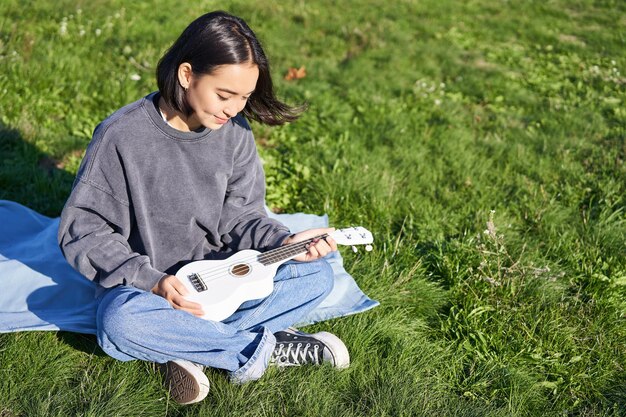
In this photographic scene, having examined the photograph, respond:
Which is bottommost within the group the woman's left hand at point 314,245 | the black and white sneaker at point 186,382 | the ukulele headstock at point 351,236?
the black and white sneaker at point 186,382

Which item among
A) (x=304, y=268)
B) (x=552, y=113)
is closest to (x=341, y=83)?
(x=552, y=113)

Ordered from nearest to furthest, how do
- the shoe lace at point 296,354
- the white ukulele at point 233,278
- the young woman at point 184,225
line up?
1. the young woman at point 184,225
2. the white ukulele at point 233,278
3. the shoe lace at point 296,354

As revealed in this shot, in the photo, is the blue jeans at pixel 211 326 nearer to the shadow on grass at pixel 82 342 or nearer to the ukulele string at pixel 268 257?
the ukulele string at pixel 268 257

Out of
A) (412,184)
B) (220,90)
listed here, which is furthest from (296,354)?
(412,184)

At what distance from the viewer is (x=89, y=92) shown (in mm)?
5609

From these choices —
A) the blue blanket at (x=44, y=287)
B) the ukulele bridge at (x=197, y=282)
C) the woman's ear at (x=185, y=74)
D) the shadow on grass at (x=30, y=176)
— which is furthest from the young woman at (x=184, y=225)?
the shadow on grass at (x=30, y=176)

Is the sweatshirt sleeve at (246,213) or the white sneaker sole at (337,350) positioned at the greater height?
the sweatshirt sleeve at (246,213)

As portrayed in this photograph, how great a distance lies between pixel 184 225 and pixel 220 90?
698 millimetres

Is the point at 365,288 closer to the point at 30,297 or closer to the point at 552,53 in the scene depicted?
→ the point at 30,297

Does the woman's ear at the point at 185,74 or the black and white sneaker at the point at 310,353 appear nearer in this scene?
the woman's ear at the point at 185,74

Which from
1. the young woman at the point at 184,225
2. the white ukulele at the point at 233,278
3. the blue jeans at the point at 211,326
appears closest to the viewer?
the blue jeans at the point at 211,326

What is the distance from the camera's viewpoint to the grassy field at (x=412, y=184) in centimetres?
306

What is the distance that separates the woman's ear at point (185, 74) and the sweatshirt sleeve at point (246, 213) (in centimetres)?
47

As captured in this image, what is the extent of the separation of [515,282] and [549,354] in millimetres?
476
